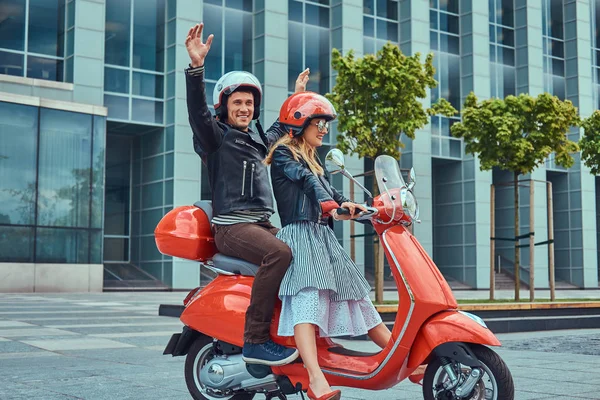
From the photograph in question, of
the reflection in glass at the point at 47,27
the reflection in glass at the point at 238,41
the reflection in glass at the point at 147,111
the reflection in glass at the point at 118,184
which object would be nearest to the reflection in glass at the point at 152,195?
the reflection in glass at the point at 118,184

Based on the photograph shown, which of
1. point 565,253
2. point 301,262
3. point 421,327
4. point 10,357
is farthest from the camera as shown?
point 565,253

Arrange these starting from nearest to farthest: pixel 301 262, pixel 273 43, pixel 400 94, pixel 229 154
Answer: pixel 301 262, pixel 229 154, pixel 400 94, pixel 273 43

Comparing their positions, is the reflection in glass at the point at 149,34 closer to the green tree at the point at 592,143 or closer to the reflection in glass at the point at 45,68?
the reflection in glass at the point at 45,68

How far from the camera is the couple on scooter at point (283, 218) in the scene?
12.8ft

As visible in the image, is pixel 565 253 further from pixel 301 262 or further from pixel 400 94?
pixel 301 262

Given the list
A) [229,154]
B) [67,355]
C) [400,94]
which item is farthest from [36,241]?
[229,154]

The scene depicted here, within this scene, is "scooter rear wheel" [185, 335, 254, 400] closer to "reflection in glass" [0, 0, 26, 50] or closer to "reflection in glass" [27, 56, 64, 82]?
"reflection in glass" [27, 56, 64, 82]

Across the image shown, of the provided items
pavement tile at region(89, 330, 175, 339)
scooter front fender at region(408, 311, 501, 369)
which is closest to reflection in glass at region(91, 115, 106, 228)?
pavement tile at region(89, 330, 175, 339)

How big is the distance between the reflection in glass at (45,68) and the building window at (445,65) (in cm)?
1408

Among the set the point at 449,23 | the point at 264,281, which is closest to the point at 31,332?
the point at 264,281

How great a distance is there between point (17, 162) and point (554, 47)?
78.5 ft

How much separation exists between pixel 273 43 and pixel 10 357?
20.9 meters

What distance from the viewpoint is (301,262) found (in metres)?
3.95

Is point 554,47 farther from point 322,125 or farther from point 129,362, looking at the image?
point 322,125
